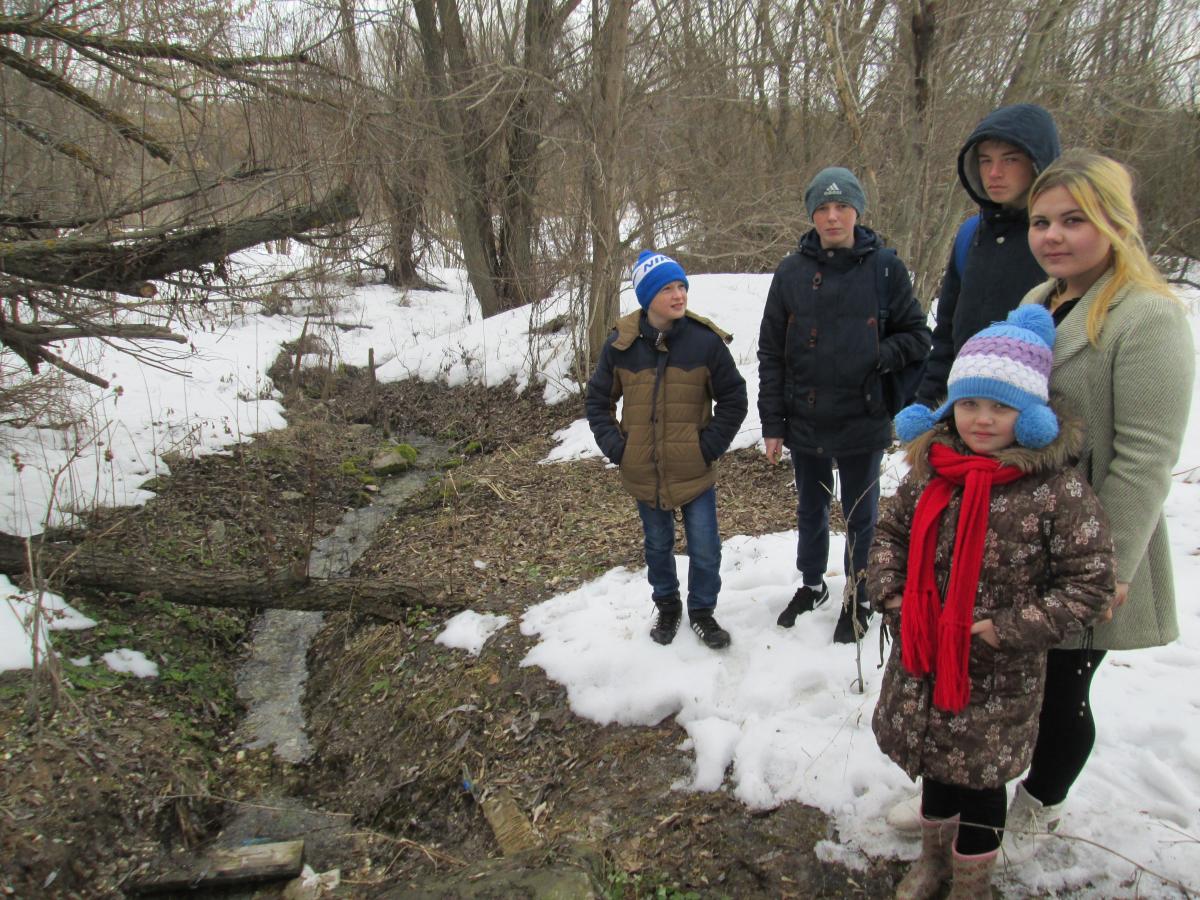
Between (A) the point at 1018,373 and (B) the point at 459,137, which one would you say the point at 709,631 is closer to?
(A) the point at 1018,373

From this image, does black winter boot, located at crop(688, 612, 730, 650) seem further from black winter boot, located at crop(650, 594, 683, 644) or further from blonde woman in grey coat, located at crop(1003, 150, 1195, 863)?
blonde woman in grey coat, located at crop(1003, 150, 1195, 863)

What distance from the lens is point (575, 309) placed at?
370 inches

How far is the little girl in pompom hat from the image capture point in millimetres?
1803

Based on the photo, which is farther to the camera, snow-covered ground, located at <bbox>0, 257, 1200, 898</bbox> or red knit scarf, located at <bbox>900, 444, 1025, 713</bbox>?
snow-covered ground, located at <bbox>0, 257, 1200, 898</bbox>

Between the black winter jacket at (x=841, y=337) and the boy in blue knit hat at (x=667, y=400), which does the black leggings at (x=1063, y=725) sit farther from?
the boy in blue knit hat at (x=667, y=400)

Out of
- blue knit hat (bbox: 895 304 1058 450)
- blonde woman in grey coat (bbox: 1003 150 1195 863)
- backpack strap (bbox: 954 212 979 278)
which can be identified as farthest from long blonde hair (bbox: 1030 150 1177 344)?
backpack strap (bbox: 954 212 979 278)

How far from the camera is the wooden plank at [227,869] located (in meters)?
3.06

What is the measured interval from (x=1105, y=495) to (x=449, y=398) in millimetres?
9487

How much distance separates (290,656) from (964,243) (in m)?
4.67

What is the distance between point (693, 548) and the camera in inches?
141

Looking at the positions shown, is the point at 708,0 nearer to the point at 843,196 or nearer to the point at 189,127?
the point at 189,127

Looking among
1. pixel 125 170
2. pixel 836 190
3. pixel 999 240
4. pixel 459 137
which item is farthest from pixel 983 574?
pixel 459 137

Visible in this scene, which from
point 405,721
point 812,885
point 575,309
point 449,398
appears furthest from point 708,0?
point 812,885

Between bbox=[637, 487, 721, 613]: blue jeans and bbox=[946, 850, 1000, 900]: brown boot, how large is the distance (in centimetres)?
168
